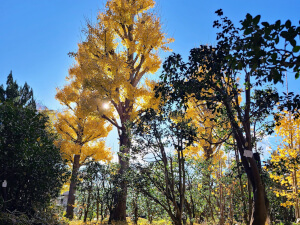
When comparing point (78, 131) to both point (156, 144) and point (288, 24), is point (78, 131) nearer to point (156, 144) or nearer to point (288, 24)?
point (156, 144)

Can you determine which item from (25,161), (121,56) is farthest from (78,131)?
(25,161)

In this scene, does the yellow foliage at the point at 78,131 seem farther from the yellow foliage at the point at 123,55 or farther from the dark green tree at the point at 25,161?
the dark green tree at the point at 25,161

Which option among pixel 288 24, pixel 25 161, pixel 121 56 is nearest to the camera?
pixel 288 24

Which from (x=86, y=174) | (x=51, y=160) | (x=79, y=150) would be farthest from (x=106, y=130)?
(x=51, y=160)

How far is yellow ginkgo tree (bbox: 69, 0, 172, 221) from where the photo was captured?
8156 millimetres

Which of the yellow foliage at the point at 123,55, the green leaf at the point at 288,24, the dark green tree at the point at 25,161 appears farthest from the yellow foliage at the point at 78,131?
the green leaf at the point at 288,24

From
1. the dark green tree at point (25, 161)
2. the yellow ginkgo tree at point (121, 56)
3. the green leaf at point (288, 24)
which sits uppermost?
the yellow ginkgo tree at point (121, 56)

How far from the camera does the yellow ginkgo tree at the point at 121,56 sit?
8156mm

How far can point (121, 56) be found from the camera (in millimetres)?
9055

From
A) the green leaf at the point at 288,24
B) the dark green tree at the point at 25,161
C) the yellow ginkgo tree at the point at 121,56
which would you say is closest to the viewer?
the green leaf at the point at 288,24

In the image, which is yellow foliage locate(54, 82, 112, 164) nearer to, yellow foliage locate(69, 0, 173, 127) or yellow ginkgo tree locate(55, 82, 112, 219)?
yellow ginkgo tree locate(55, 82, 112, 219)

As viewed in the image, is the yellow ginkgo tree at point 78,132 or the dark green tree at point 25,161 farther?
the yellow ginkgo tree at point 78,132

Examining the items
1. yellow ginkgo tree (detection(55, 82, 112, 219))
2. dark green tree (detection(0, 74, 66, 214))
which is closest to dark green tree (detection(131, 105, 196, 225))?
dark green tree (detection(0, 74, 66, 214))

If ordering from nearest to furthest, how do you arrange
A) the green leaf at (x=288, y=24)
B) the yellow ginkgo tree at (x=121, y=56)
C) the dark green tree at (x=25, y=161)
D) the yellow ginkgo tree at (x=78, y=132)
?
1. the green leaf at (x=288, y=24)
2. the dark green tree at (x=25, y=161)
3. the yellow ginkgo tree at (x=121, y=56)
4. the yellow ginkgo tree at (x=78, y=132)
